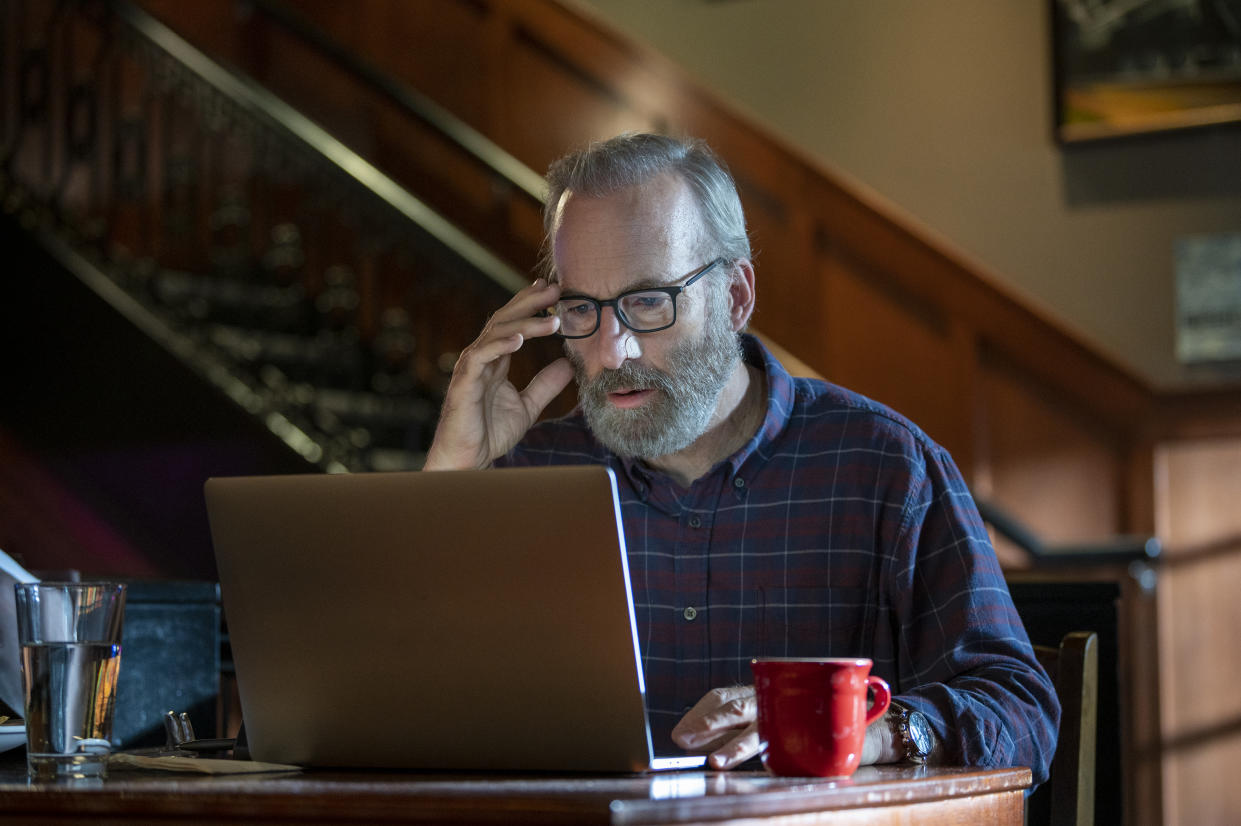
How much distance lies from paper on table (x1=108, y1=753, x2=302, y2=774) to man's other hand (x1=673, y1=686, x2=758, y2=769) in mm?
313

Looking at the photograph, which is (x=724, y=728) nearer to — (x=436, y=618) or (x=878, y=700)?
(x=878, y=700)

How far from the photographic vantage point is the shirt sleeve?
1.32 metres

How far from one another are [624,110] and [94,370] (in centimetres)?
226

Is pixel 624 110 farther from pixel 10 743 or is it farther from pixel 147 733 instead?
pixel 10 743

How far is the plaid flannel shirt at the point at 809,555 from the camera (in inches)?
62.4

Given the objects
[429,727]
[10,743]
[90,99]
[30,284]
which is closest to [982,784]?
[429,727]

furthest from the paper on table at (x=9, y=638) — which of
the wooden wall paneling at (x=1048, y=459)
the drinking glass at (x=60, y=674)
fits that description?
the wooden wall paneling at (x=1048, y=459)

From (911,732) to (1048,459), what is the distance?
3.36m

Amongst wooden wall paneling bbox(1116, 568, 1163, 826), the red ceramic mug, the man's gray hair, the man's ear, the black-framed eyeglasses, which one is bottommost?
wooden wall paneling bbox(1116, 568, 1163, 826)

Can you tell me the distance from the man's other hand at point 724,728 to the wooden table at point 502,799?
0.07 feet

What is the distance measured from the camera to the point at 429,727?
43.3 inches

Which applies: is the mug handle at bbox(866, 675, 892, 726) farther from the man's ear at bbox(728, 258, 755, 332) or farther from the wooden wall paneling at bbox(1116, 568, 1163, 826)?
the wooden wall paneling at bbox(1116, 568, 1163, 826)

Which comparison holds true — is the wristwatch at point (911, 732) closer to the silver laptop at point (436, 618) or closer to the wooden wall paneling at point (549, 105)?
the silver laptop at point (436, 618)

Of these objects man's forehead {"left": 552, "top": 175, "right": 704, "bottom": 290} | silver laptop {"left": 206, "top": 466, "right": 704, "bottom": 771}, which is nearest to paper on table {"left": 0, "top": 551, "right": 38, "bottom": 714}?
silver laptop {"left": 206, "top": 466, "right": 704, "bottom": 771}
